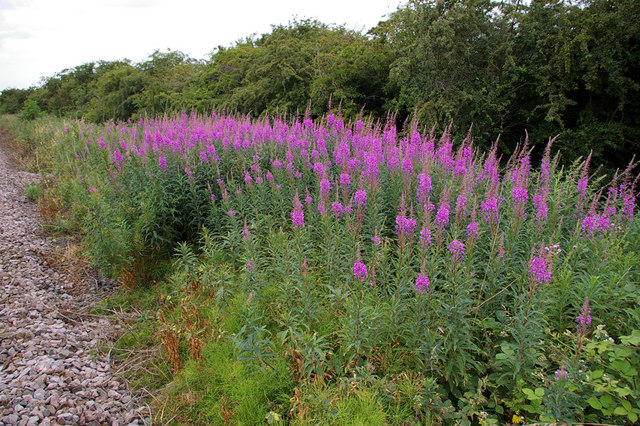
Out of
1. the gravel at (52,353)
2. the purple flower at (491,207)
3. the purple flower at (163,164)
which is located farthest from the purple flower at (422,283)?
the purple flower at (163,164)

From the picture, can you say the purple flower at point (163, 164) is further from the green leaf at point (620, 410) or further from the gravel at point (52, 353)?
Answer: the green leaf at point (620, 410)

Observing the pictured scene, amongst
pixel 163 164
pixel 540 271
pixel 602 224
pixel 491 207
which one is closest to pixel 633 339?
pixel 540 271

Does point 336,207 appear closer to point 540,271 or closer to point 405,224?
point 405,224

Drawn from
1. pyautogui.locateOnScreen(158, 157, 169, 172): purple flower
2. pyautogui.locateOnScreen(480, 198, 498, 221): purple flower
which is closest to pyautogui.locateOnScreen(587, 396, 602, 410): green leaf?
pyautogui.locateOnScreen(480, 198, 498, 221): purple flower

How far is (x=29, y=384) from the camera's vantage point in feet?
10.5

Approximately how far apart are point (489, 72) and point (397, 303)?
1013 cm

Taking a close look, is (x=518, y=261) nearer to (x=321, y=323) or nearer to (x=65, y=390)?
(x=321, y=323)

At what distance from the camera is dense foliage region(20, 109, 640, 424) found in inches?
103

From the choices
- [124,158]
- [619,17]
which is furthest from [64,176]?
[619,17]

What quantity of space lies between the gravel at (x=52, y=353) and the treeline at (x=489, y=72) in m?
6.19

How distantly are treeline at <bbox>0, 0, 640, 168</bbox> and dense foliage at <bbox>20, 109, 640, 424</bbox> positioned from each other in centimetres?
413

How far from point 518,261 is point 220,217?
149 inches

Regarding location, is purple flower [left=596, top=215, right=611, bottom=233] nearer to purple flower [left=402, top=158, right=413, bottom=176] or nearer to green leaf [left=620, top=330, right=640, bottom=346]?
green leaf [left=620, top=330, right=640, bottom=346]

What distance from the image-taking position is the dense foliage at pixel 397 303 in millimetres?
2627
